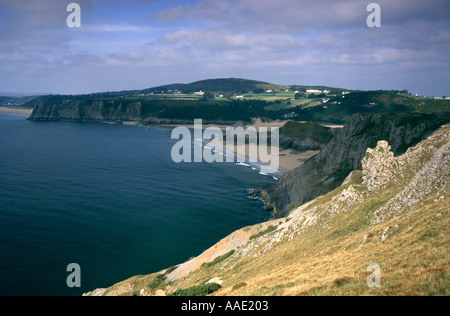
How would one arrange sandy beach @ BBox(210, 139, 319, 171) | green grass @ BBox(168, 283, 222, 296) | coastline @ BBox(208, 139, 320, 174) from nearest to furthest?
green grass @ BBox(168, 283, 222, 296), coastline @ BBox(208, 139, 320, 174), sandy beach @ BBox(210, 139, 319, 171)

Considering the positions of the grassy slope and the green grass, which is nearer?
the green grass

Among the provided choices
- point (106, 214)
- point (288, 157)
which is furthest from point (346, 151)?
point (288, 157)

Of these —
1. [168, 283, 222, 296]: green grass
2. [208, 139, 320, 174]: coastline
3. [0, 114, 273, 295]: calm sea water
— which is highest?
[208, 139, 320, 174]: coastline

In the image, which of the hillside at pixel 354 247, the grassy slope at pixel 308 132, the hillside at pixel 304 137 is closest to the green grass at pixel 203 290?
the hillside at pixel 354 247

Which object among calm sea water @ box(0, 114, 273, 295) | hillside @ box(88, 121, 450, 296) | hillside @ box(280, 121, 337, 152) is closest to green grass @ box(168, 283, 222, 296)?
hillside @ box(88, 121, 450, 296)

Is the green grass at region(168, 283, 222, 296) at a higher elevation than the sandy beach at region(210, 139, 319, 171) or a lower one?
lower

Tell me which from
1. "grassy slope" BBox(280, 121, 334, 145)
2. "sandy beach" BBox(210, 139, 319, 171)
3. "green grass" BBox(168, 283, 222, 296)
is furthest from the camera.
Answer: "grassy slope" BBox(280, 121, 334, 145)

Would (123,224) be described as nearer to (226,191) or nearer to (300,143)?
(226,191)

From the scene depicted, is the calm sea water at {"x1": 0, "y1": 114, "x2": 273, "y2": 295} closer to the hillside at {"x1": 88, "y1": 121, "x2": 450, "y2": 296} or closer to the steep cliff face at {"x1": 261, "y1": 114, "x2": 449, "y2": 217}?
the steep cliff face at {"x1": 261, "y1": 114, "x2": 449, "y2": 217}
